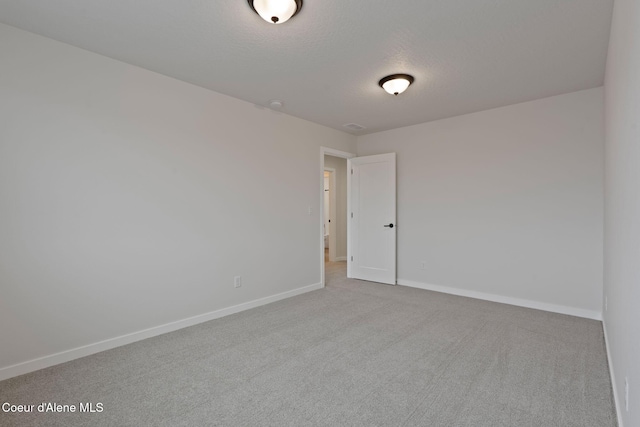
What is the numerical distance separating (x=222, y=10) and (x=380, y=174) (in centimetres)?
348

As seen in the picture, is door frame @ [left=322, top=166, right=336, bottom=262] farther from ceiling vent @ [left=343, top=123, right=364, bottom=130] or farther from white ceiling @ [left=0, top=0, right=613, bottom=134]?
white ceiling @ [left=0, top=0, right=613, bottom=134]

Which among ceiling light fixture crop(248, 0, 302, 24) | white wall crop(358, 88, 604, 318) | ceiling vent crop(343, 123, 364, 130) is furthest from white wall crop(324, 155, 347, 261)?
ceiling light fixture crop(248, 0, 302, 24)

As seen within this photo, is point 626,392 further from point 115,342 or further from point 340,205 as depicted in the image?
point 340,205

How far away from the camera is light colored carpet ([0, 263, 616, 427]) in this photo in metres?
1.79

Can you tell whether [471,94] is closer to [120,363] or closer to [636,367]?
[636,367]

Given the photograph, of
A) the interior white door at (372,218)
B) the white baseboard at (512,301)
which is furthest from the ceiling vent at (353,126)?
the white baseboard at (512,301)

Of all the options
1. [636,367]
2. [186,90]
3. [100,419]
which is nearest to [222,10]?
[186,90]

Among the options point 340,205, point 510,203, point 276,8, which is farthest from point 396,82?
point 340,205

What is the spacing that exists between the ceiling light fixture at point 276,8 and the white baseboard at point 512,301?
13.1 ft

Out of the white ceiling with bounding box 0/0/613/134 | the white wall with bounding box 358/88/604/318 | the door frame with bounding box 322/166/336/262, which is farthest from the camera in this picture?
the door frame with bounding box 322/166/336/262

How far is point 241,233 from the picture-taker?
12.1ft

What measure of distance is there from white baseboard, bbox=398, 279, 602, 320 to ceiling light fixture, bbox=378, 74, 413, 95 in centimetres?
291

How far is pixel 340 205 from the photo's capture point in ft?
24.0

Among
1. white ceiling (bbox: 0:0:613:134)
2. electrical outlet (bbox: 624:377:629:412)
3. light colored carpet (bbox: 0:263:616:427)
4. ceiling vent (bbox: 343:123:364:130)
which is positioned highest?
ceiling vent (bbox: 343:123:364:130)
